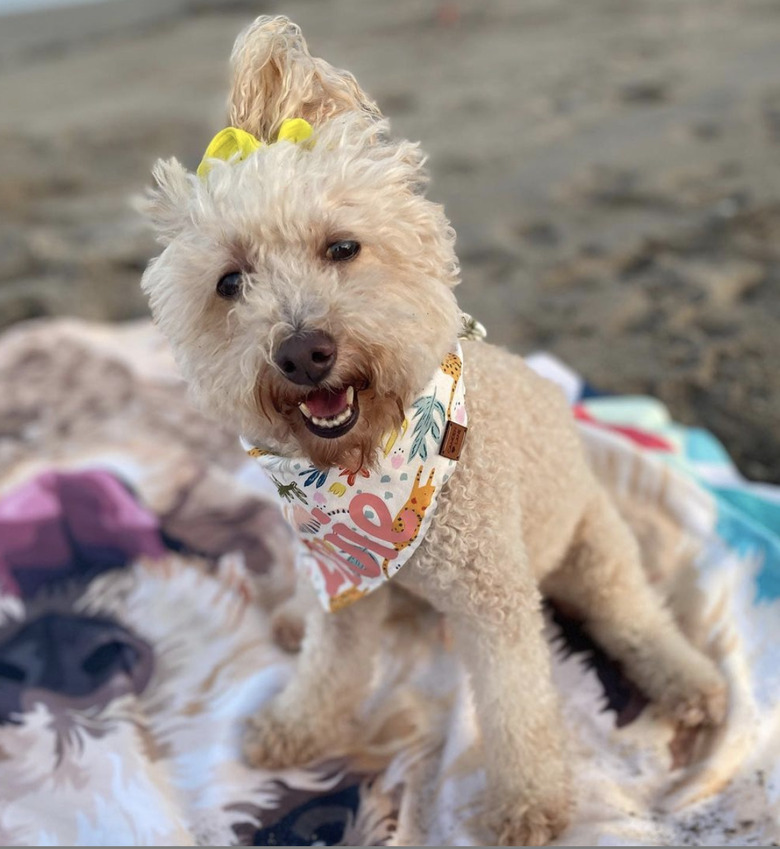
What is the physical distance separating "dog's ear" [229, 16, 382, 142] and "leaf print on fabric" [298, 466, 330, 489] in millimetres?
716

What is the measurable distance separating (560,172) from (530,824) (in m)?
4.58

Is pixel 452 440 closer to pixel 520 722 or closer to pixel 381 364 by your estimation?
pixel 381 364

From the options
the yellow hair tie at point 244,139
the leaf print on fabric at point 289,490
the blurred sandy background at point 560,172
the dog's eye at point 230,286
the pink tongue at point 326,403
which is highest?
the blurred sandy background at point 560,172

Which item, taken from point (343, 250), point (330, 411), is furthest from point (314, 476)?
point (343, 250)

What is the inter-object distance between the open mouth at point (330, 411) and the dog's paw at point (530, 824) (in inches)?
41.5

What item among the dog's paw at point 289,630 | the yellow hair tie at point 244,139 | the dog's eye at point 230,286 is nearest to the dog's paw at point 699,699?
the dog's paw at point 289,630

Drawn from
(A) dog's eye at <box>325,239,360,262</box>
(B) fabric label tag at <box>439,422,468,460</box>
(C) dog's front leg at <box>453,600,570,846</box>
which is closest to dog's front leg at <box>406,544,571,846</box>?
(C) dog's front leg at <box>453,600,570,846</box>

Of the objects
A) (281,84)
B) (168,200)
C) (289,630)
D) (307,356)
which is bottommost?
(289,630)

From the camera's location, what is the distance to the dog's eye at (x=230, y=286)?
1.71 m

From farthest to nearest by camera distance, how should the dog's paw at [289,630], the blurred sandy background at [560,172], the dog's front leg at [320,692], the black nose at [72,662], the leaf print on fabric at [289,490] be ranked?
1. the blurred sandy background at [560,172]
2. the dog's paw at [289,630]
3. the black nose at [72,662]
4. the dog's front leg at [320,692]
5. the leaf print on fabric at [289,490]

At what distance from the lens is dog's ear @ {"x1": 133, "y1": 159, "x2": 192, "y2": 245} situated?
5.82 ft

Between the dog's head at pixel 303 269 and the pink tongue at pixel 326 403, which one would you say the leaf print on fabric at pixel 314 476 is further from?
the pink tongue at pixel 326 403

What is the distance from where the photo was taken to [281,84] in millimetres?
1765

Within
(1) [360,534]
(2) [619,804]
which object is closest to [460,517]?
(1) [360,534]
